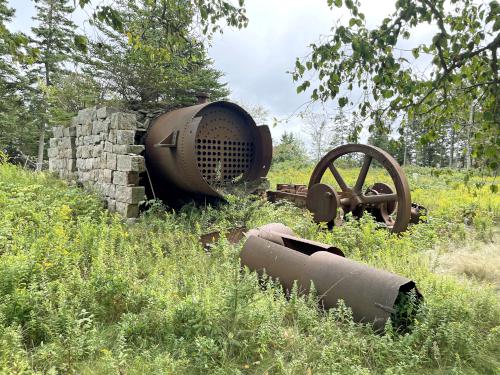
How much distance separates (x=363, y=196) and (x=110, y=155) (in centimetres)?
447

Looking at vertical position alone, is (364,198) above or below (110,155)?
below

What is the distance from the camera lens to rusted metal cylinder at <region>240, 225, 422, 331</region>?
7.98 ft

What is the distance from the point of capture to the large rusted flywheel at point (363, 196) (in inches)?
194

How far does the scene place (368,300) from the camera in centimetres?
248

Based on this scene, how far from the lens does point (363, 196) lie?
18.0 ft

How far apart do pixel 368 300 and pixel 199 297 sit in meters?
1.21

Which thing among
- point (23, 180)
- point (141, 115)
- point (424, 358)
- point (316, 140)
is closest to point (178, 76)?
point (141, 115)

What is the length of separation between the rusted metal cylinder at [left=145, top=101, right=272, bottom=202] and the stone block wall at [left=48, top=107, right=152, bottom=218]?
0.38m

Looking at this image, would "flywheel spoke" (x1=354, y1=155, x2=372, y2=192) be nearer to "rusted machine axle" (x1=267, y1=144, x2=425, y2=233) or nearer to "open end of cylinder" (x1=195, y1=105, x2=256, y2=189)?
"rusted machine axle" (x1=267, y1=144, x2=425, y2=233)

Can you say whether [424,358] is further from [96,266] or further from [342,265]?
[96,266]

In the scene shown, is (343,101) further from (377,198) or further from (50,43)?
(50,43)

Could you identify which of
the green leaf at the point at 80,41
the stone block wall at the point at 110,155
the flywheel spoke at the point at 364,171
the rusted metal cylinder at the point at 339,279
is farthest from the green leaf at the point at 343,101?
the stone block wall at the point at 110,155

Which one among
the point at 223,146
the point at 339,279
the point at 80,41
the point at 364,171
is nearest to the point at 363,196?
the point at 364,171

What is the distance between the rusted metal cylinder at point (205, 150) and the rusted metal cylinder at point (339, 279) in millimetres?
2641
